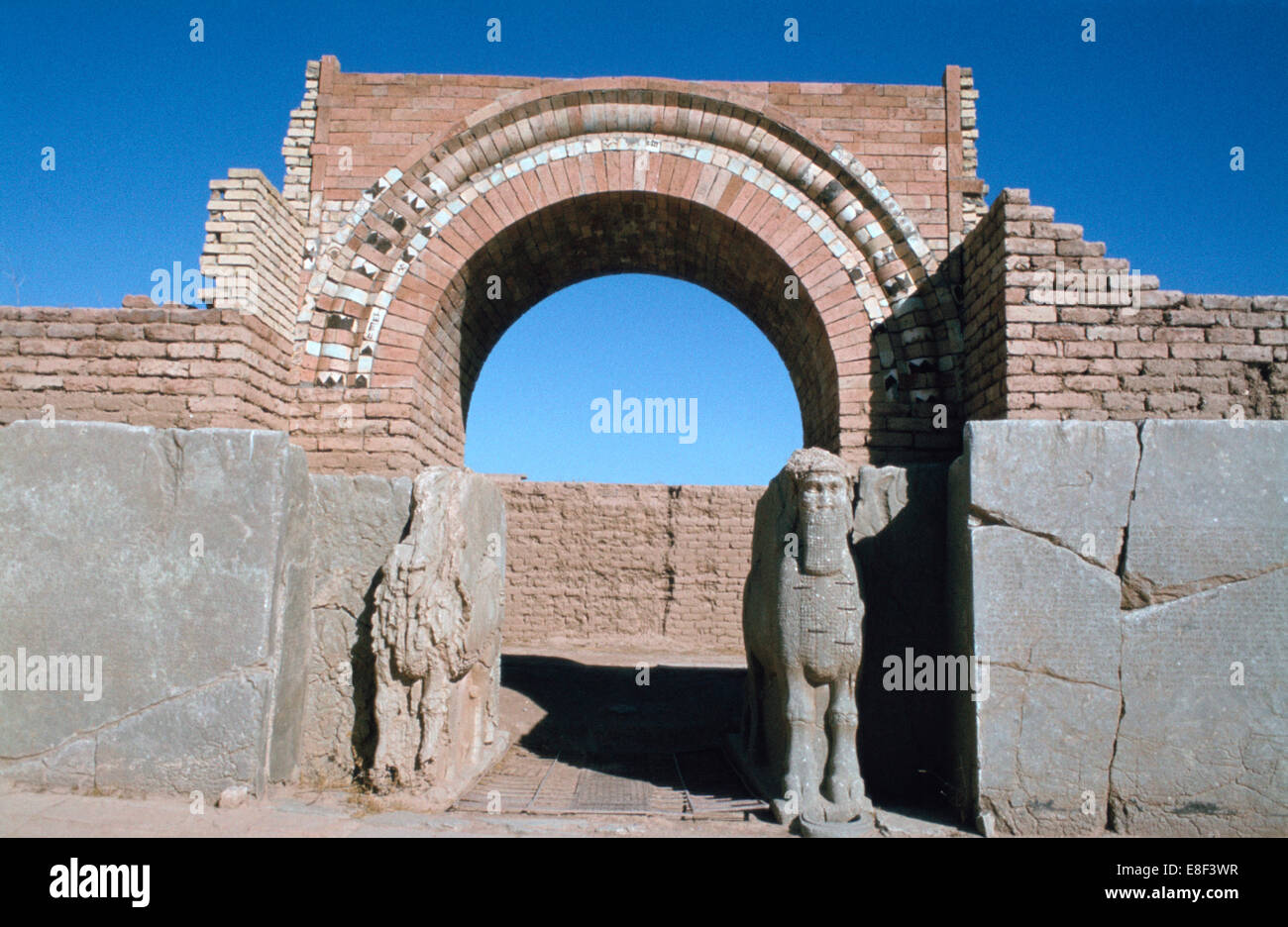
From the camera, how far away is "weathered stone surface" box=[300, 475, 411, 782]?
186 inches

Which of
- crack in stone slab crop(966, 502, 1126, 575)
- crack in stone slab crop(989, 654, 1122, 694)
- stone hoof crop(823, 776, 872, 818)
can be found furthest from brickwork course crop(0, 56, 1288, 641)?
stone hoof crop(823, 776, 872, 818)

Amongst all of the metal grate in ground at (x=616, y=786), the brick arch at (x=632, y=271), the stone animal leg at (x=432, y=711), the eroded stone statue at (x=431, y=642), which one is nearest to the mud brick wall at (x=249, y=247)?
the brick arch at (x=632, y=271)

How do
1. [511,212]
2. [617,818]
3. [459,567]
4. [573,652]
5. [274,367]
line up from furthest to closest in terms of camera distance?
[573,652] < [511,212] < [274,367] < [459,567] < [617,818]

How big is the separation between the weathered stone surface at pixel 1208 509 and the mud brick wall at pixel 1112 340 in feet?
3.85

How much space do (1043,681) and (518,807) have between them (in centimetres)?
282

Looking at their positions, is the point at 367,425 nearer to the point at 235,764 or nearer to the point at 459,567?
the point at 459,567

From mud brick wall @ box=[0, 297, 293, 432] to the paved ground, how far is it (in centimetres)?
245

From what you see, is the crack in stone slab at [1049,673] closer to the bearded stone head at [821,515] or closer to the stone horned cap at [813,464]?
the bearded stone head at [821,515]

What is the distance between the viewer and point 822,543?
4.30m

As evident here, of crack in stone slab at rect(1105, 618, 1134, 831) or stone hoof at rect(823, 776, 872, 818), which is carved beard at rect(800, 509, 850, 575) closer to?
stone hoof at rect(823, 776, 872, 818)

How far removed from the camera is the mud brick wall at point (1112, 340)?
5.20 metres

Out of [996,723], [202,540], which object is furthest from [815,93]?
[202,540]

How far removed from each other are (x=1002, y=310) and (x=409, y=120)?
483 centimetres

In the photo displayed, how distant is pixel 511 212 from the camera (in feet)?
21.4
